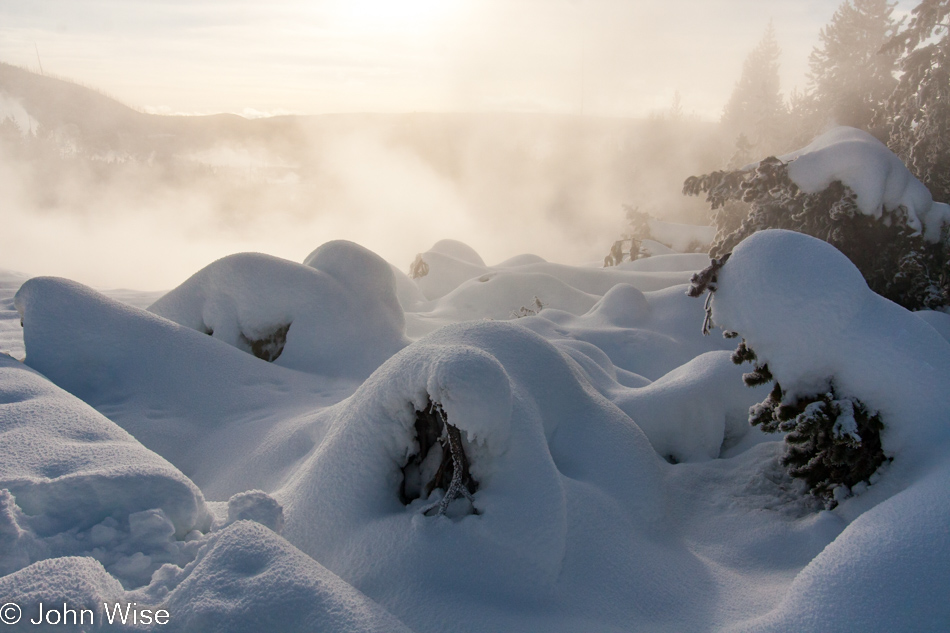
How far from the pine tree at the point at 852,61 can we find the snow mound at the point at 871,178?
19380mm

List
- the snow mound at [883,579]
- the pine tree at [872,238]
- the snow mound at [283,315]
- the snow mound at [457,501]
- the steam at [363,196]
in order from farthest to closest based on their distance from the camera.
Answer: the steam at [363,196] < the pine tree at [872,238] < the snow mound at [283,315] < the snow mound at [457,501] < the snow mound at [883,579]

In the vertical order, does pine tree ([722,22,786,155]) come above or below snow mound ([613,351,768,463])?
above

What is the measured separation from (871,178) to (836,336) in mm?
6668

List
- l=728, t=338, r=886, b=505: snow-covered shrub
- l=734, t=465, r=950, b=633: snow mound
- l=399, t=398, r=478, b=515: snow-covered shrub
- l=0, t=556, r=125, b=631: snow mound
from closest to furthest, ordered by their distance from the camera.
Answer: l=0, t=556, r=125, b=631: snow mound, l=734, t=465, r=950, b=633: snow mound, l=399, t=398, r=478, b=515: snow-covered shrub, l=728, t=338, r=886, b=505: snow-covered shrub

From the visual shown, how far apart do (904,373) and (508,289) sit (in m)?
10.2

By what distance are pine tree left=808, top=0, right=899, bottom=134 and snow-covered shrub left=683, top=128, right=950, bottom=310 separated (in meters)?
19.4

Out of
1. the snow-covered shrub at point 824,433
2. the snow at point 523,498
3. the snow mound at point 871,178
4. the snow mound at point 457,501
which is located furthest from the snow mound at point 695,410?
the snow mound at point 871,178

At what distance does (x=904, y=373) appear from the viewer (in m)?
3.35

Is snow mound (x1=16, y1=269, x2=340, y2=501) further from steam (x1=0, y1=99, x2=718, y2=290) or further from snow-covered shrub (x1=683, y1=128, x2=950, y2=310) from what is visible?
steam (x1=0, y1=99, x2=718, y2=290)

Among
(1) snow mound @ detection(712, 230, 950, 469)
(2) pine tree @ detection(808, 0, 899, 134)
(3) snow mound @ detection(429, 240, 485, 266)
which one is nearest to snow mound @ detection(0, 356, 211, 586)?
(1) snow mound @ detection(712, 230, 950, 469)

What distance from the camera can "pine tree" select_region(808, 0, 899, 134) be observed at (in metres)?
25.2

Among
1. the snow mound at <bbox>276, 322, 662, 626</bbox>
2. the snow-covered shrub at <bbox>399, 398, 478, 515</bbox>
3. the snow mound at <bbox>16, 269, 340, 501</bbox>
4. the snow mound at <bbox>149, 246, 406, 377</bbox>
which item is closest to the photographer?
the snow mound at <bbox>276, 322, 662, 626</bbox>

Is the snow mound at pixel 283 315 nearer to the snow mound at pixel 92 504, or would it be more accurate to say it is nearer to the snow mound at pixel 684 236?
the snow mound at pixel 92 504

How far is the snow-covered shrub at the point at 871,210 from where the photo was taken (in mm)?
8562
